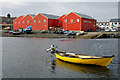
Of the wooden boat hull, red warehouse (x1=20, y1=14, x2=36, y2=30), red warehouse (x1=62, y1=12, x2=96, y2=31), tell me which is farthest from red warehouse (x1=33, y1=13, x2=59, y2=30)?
the wooden boat hull

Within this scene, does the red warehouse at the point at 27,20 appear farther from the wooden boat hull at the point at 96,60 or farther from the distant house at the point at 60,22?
the wooden boat hull at the point at 96,60

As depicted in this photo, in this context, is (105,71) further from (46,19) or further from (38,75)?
(46,19)

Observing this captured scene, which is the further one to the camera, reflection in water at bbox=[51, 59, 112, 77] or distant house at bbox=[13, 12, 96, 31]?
distant house at bbox=[13, 12, 96, 31]

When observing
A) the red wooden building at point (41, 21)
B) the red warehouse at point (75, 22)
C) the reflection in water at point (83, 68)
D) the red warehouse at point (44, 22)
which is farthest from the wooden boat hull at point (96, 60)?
the red warehouse at point (44, 22)

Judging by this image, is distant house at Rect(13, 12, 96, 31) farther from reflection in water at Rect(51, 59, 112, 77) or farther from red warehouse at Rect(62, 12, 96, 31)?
reflection in water at Rect(51, 59, 112, 77)

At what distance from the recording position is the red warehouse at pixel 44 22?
79500 millimetres

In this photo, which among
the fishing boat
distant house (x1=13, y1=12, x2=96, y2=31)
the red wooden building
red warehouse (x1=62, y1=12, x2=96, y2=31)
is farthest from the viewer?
the red wooden building

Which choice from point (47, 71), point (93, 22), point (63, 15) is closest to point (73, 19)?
point (63, 15)

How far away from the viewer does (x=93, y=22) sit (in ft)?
285

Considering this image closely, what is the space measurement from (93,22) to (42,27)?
95.4ft

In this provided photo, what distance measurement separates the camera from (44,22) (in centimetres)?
8006

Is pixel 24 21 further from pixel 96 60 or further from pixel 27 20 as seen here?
pixel 96 60

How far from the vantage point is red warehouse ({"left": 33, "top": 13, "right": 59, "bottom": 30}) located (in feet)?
261

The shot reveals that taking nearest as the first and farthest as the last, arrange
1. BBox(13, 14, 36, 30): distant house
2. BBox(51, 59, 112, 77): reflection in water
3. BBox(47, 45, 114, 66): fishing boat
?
BBox(51, 59, 112, 77): reflection in water → BBox(47, 45, 114, 66): fishing boat → BBox(13, 14, 36, 30): distant house
